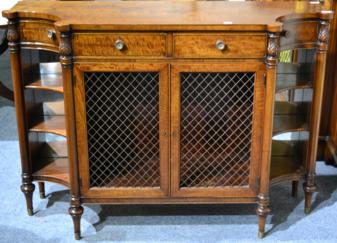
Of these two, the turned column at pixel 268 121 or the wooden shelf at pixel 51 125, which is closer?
the turned column at pixel 268 121

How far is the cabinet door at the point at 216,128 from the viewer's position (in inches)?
77.5

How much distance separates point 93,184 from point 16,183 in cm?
64

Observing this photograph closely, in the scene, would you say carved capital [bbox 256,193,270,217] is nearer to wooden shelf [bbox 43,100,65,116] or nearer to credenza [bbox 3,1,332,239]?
credenza [bbox 3,1,332,239]

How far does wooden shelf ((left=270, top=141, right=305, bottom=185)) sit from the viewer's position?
223cm

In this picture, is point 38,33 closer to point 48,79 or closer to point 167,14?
point 48,79

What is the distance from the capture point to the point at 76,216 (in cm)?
Result: 210

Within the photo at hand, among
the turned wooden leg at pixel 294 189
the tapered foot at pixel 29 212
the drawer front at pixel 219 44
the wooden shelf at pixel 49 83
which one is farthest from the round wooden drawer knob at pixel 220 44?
the tapered foot at pixel 29 212

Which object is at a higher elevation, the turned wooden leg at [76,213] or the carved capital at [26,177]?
the carved capital at [26,177]

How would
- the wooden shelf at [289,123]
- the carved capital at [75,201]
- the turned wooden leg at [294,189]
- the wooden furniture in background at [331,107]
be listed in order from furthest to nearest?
the wooden furniture in background at [331,107] → the turned wooden leg at [294,189] → the wooden shelf at [289,123] → the carved capital at [75,201]

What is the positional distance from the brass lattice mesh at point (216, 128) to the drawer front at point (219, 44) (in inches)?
3.4

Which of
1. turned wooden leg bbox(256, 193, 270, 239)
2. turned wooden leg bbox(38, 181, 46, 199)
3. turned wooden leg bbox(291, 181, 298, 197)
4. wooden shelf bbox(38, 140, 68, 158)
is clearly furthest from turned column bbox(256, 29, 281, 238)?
turned wooden leg bbox(38, 181, 46, 199)

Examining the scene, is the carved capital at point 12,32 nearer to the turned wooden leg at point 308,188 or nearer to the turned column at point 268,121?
the turned column at point 268,121

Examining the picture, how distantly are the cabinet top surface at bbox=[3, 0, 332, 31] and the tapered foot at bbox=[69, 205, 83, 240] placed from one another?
70 centimetres

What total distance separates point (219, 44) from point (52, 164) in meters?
0.91
